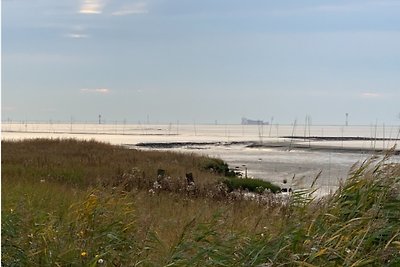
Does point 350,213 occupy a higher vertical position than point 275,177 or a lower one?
higher

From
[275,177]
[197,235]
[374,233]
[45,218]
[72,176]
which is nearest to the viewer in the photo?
[374,233]

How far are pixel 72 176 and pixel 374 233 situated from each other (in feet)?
50.0

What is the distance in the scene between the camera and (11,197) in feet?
29.0

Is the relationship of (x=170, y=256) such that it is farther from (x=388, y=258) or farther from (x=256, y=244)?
(x=388, y=258)

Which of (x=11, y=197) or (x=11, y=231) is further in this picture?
(x=11, y=197)

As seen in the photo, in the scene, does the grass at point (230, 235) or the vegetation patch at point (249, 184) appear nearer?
the grass at point (230, 235)

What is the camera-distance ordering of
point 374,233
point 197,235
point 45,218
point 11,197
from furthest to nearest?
1. point 11,197
2. point 45,218
3. point 197,235
4. point 374,233

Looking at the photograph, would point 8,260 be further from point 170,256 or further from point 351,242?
point 351,242

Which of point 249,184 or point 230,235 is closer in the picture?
point 230,235

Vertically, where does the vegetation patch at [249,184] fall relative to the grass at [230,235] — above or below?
below

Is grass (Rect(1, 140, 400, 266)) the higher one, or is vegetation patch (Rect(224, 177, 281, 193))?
grass (Rect(1, 140, 400, 266))

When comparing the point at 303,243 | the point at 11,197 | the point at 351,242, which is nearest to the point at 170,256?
the point at 303,243

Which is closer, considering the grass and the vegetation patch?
the grass

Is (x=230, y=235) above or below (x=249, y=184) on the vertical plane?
above
